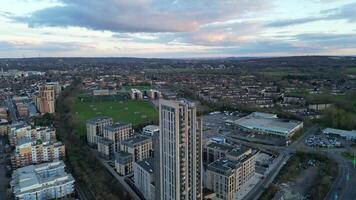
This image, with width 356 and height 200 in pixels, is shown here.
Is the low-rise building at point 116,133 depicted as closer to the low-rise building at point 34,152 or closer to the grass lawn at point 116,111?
the low-rise building at point 34,152

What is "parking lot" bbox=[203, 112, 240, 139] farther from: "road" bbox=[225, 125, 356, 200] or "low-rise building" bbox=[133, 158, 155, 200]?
"low-rise building" bbox=[133, 158, 155, 200]

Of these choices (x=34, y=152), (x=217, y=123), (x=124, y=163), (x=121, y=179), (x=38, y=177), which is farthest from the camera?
(x=217, y=123)

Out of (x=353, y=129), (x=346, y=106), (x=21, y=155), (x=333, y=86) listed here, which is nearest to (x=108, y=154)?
(x=21, y=155)

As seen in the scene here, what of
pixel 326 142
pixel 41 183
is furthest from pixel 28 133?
pixel 326 142

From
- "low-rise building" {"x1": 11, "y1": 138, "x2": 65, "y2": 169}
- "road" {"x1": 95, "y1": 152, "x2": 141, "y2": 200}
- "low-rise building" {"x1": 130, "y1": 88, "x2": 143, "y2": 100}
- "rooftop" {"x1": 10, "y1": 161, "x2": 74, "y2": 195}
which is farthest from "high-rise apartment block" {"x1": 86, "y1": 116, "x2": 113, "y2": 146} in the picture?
"low-rise building" {"x1": 130, "y1": 88, "x2": 143, "y2": 100}

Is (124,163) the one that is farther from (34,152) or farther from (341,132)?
(341,132)

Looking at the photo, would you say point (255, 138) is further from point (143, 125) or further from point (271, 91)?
point (271, 91)

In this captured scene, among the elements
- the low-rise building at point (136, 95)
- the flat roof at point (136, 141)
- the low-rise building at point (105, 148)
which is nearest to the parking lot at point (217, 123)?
the flat roof at point (136, 141)
